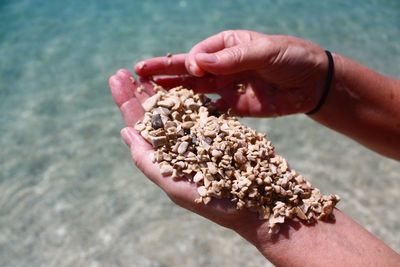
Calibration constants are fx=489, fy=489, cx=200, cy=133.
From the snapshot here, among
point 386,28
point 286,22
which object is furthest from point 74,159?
point 386,28

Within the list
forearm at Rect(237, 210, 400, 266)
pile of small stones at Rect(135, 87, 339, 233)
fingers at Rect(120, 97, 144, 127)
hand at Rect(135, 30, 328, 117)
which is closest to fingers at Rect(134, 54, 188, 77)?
hand at Rect(135, 30, 328, 117)

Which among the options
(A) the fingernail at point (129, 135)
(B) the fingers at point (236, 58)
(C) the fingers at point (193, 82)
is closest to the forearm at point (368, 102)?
(B) the fingers at point (236, 58)

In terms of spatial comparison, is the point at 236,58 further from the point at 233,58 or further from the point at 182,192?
the point at 182,192

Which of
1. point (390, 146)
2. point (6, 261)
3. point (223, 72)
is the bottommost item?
point (6, 261)

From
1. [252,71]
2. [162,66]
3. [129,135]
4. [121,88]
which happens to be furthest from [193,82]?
[129,135]

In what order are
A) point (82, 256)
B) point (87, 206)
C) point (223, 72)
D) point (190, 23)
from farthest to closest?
point (190, 23) → point (87, 206) → point (82, 256) → point (223, 72)

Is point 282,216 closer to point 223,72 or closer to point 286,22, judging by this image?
point 223,72
